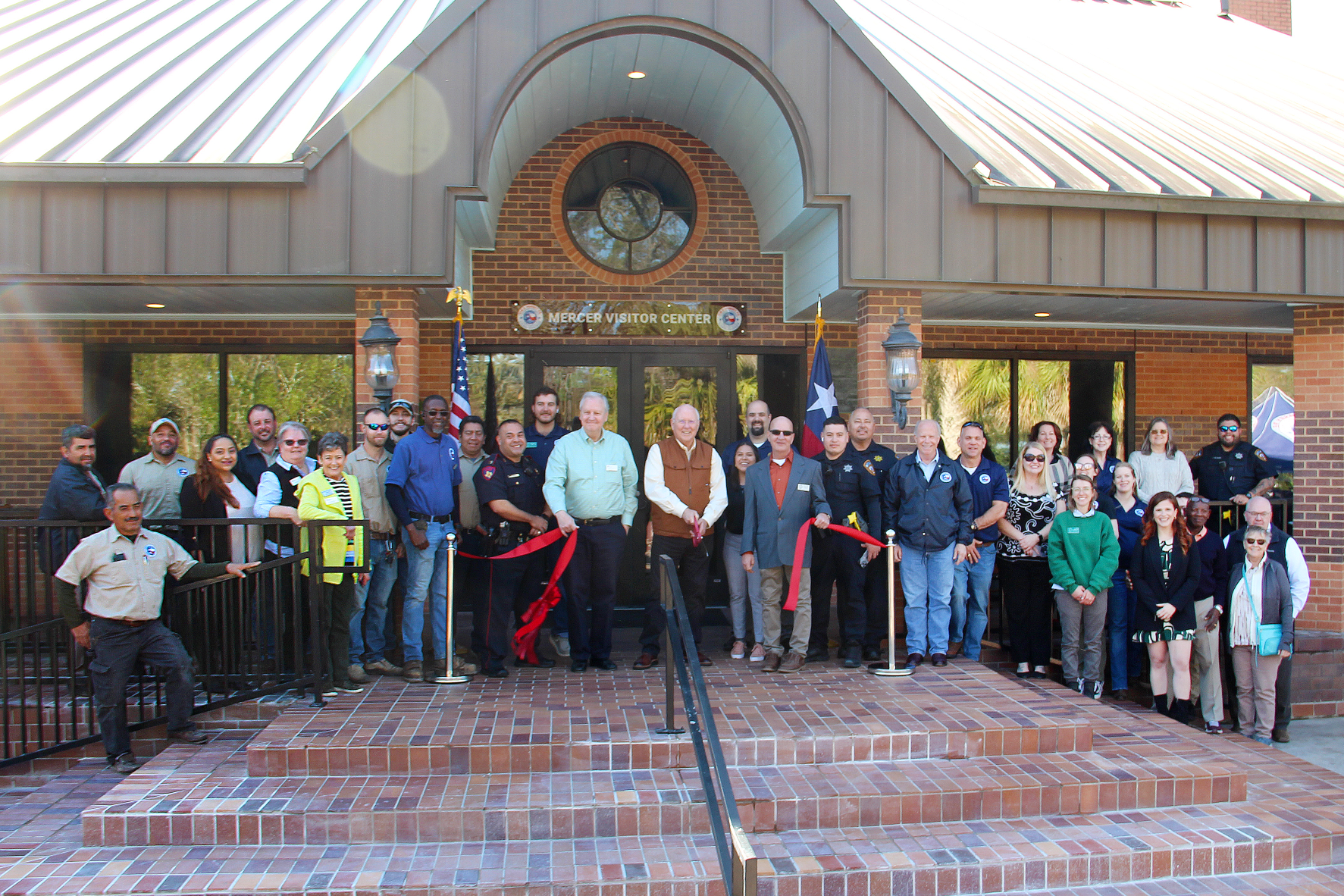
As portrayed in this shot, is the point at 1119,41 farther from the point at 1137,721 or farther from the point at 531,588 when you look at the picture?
the point at 531,588

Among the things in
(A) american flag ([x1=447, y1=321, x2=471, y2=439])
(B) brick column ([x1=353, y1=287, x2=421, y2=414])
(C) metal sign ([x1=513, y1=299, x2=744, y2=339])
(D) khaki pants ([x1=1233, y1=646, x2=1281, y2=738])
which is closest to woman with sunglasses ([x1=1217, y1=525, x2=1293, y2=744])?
(D) khaki pants ([x1=1233, y1=646, x2=1281, y2=738])

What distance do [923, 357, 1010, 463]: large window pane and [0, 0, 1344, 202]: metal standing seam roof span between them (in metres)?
2.44

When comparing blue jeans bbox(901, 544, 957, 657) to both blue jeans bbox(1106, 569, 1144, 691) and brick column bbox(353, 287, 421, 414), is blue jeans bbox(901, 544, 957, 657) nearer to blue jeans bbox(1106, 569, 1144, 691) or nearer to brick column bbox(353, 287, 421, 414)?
blue jeans bbox(1106, 569, 1144, 691)

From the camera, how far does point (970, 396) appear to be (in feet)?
31.4

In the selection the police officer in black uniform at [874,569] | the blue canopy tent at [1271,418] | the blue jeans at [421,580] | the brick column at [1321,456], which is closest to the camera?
the blue jeans at [421,580]

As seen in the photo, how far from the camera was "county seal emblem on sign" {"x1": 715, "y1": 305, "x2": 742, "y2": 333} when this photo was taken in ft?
28.6

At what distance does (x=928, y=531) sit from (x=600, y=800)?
10.5ft

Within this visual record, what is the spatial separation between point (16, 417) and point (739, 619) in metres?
7.07

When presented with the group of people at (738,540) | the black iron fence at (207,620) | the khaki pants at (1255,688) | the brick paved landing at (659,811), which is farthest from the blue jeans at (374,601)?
the khaki pants at (1255,688)

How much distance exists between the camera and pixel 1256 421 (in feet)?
33.1

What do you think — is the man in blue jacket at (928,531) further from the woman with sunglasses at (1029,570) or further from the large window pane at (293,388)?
the large window pane at (293,388)

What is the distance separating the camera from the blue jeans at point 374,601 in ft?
20.0

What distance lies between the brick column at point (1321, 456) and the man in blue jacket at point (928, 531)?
12.0 feet

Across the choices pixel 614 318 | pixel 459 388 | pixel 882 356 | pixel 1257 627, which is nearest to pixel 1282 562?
pixel 1257 627
